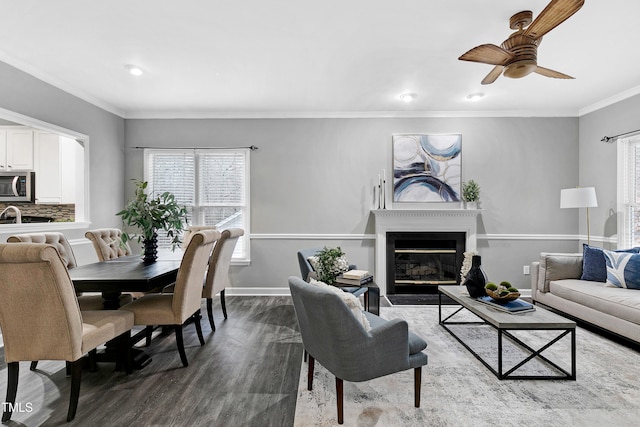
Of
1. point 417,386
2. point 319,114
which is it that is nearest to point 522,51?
point 417,386

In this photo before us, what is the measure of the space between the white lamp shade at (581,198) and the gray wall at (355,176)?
68cm

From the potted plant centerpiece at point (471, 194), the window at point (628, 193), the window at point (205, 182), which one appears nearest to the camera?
the window at point (628, 193)

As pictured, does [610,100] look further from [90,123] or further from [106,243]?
[90,123]

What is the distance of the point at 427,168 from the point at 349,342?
357 cm

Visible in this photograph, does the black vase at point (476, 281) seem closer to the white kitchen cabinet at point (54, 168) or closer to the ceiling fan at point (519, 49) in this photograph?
the ceiling fan at point (519, 49)

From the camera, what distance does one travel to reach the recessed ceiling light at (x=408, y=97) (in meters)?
4.15

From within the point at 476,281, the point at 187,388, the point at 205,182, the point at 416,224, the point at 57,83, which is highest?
the point at 57,83

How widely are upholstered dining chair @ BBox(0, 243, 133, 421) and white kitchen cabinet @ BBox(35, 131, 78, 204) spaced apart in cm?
284

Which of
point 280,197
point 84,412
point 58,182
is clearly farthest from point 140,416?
point 58,182

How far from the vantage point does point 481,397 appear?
2.17 metres

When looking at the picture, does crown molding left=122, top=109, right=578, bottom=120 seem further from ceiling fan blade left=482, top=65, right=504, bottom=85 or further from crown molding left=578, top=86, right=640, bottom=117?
ceiling fan blade left=482, top=65, right=504, bottom=85

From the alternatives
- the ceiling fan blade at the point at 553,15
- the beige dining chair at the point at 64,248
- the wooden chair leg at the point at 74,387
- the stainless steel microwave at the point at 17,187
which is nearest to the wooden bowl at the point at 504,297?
the ceiling fan blade at the point at 553,15

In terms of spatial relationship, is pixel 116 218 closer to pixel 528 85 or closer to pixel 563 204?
pixel 528 85

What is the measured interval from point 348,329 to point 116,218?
4.25 metres
